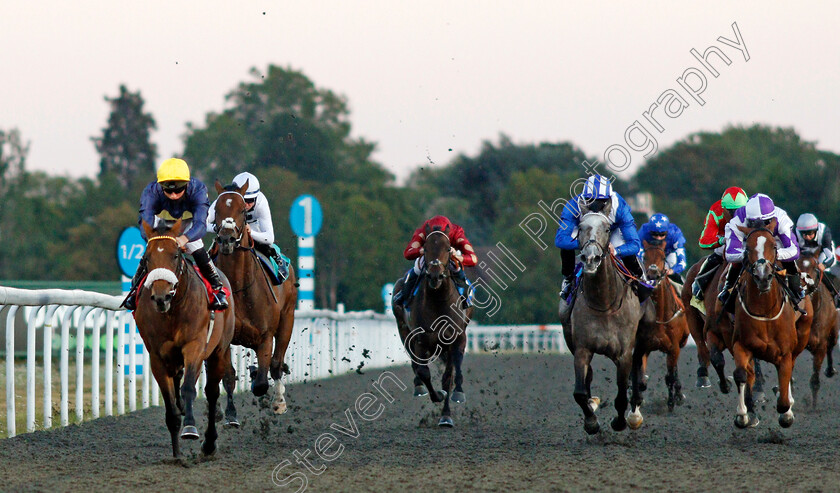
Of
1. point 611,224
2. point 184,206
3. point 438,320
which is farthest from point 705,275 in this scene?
point 184,206

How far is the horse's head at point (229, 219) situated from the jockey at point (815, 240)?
5.91 m

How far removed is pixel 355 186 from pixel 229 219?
197 feet

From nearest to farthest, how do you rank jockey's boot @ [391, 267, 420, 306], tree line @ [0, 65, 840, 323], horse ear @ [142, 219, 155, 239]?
horse ear @ [142, 219, 155, 239] → jockey's boot @ [391, 267, 420, 306] → tree line @ [0, 65, 840, 323]

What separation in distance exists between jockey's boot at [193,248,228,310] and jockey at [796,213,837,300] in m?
6.36

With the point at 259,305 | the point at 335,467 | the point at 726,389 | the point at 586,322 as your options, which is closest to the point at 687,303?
the point at 726,389

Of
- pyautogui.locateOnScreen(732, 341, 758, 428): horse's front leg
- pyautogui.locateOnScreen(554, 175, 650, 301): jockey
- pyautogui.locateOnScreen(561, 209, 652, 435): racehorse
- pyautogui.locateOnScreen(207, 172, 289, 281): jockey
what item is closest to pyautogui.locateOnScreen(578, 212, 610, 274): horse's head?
pyautogui.locateOnScreen(561, 209, 652, 435): racehorse

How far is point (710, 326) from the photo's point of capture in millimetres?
10828

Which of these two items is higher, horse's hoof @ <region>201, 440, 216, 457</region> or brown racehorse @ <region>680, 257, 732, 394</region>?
brown racehorse @ <region>680, 257, 732, 394</region>

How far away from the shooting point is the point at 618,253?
9.48 metres

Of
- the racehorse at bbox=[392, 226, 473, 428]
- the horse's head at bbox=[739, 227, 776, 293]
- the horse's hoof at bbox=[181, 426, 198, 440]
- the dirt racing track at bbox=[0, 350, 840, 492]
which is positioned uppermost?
the horse's head at bbox=[739, 227, 776, 293]

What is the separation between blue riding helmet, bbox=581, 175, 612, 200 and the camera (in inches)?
354

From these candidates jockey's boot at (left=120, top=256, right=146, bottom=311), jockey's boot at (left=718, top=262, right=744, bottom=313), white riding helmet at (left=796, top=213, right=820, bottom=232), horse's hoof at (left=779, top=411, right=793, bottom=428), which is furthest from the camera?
white riding helmet at (left=796, top=213, right=820, bottom=232)

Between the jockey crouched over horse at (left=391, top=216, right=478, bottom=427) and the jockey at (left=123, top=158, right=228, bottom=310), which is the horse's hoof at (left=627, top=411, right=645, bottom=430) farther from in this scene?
the jockey at (left=123, top=158, right=228, bottom=310)

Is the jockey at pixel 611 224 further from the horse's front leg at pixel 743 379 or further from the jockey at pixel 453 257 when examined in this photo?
the jockey at pixel 453 257
